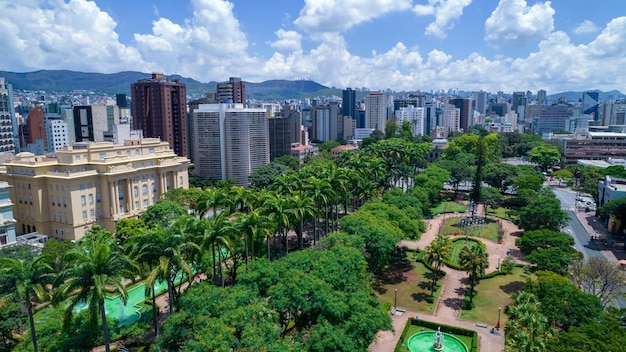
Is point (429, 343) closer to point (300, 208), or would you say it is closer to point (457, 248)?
point (300, 208)

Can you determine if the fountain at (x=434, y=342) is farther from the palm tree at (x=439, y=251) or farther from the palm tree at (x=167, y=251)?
the palm tree at (x=167, y=251)

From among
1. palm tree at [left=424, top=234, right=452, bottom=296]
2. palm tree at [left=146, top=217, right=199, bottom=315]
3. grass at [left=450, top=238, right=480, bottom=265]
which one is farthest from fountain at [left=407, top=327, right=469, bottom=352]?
palm tree at [left=146, top=217, right=199, bottom=315]

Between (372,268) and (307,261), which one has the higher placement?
(307,261)

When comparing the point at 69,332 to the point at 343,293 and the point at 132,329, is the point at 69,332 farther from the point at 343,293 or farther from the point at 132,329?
the point at 343,293

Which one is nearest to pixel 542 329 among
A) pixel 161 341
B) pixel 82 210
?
pixel 161 341

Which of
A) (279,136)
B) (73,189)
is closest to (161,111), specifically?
(279,136)

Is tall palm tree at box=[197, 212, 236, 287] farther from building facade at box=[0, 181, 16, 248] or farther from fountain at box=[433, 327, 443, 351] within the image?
building facade at box=[0, 181, 16, 248]
